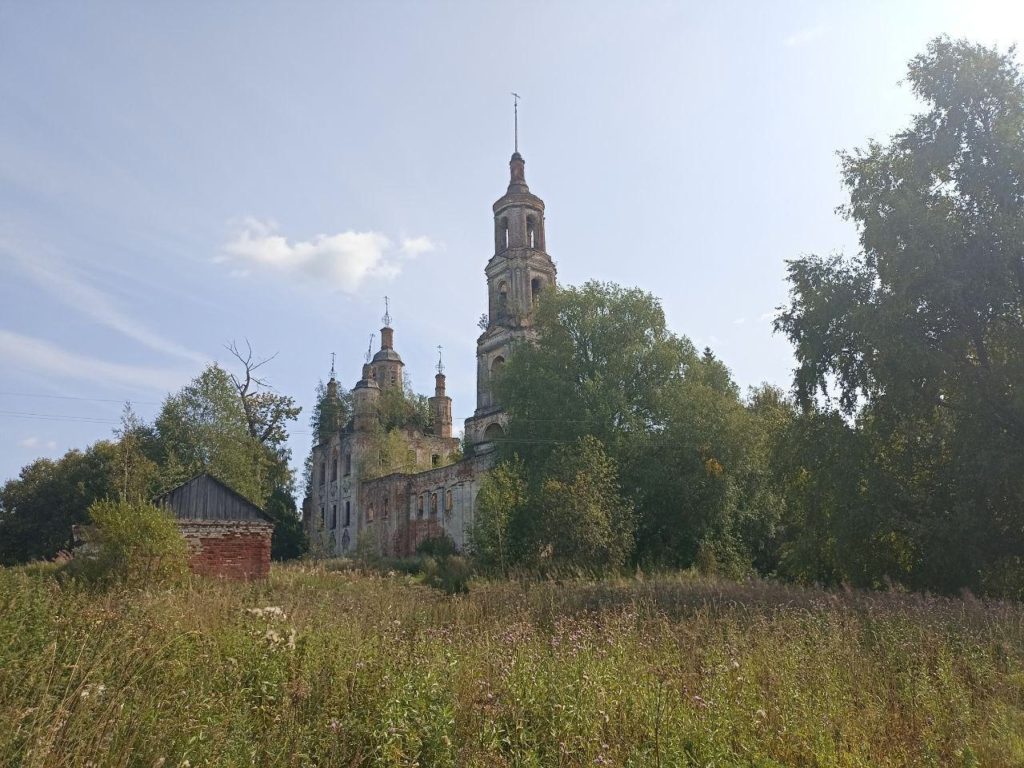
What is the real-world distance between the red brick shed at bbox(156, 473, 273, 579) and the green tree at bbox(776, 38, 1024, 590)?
1643 cm

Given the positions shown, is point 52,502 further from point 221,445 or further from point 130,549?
point 130,549

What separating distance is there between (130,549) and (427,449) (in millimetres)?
39728

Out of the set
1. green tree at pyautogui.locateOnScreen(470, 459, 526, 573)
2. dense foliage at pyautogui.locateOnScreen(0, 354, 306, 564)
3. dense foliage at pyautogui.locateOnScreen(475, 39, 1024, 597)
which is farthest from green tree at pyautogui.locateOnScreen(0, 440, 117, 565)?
dense foliage at pyautogui.locateOnScreen(475, 39, 1024, 597)

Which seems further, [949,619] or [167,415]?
[167,415]

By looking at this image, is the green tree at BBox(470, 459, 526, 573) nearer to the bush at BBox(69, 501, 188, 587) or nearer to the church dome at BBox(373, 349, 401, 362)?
the bush at BBox(69, 501, 188, 587)

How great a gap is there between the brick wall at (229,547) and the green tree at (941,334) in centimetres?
1630

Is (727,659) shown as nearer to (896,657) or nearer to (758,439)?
(896,657)

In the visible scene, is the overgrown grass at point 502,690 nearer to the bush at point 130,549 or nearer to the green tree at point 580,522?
the bush at point 130,549

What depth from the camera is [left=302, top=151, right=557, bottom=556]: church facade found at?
Answer: 40.4m

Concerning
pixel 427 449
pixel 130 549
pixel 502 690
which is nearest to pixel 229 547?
pixel 130 549

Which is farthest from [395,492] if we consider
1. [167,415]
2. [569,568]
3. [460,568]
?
[569,568]

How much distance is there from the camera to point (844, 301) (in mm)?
17297

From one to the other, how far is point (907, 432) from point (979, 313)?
2835mm

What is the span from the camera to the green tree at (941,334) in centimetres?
1496
